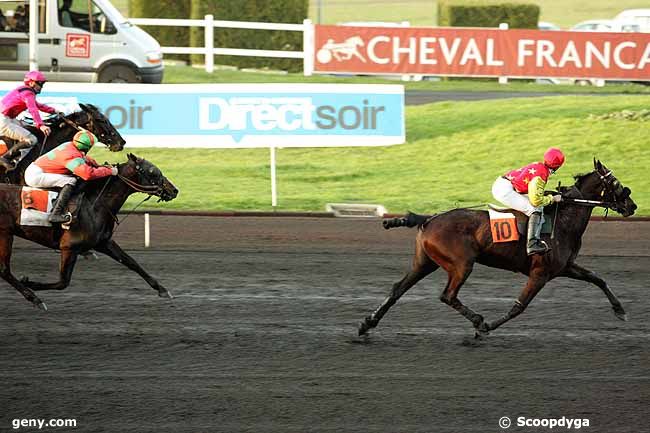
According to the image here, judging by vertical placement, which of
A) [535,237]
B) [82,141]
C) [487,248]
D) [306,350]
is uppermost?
[82,141]

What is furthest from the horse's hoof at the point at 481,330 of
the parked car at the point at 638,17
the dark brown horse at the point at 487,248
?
the parked car at the point at 638,17

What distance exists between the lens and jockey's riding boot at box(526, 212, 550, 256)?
398 inches

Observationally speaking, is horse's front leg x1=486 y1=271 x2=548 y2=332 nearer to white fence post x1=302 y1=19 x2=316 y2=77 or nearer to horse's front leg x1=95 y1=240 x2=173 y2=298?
horse's front leg x1=95 y1=240 x2=173 y2=298

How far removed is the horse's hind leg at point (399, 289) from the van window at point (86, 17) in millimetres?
16269

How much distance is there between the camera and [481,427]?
303 inches

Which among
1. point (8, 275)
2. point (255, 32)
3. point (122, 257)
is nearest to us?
point (8, 275)

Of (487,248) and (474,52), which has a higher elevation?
(474,52)

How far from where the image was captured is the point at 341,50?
27.6 m

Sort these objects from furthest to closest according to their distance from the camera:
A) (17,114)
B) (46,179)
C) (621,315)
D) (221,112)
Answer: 1. (221,112)
2. (17,114)
3. (46,179)
4. (621,315)

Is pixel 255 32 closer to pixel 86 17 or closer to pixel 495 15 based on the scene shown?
pixel 495 15

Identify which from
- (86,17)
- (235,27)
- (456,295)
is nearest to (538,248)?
(456,295)

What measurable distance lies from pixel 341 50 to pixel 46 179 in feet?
55.6

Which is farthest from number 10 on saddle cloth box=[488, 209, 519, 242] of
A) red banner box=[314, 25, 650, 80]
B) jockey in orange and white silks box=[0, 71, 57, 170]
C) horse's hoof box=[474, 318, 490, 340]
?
red banner box=[314, 25, 650, 80]

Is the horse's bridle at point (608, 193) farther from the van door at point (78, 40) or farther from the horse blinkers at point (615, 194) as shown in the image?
the van door at point (78, 40)
